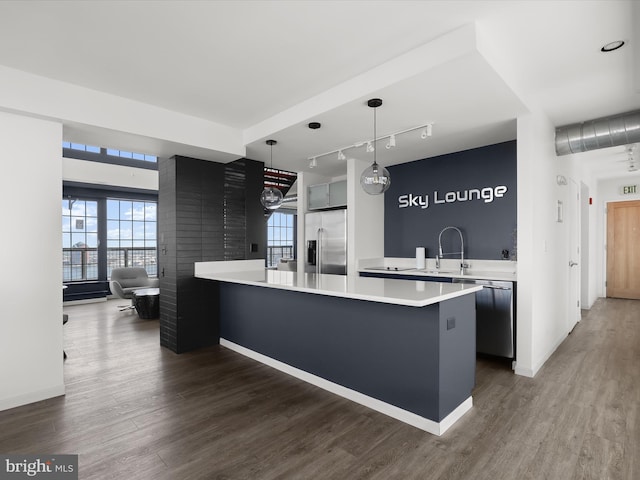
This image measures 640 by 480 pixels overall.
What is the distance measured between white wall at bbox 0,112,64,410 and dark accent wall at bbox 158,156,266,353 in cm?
131

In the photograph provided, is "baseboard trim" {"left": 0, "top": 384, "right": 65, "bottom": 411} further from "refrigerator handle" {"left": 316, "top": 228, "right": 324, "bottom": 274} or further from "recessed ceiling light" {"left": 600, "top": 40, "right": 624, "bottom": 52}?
"recessed ceiling light" {"left": 600, "top": 40, "right": 624, "bottom": 52}

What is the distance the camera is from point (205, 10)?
218 centimetres

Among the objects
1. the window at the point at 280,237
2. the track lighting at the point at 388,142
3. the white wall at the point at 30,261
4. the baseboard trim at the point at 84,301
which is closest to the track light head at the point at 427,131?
the track lighting at the point at 388,142

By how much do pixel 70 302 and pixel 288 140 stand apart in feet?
21.0

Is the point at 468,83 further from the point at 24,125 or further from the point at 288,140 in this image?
the point at 24,125

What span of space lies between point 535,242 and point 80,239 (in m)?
8.83

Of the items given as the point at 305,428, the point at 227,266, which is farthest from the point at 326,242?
the point at 305,428

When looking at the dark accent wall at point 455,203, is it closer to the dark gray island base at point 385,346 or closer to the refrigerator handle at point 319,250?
the refrigerator handle at point 319,250

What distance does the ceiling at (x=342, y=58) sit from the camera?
7.20 feet

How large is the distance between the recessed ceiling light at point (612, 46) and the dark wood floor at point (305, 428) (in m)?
2.76

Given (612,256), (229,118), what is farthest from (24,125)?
(612,256)

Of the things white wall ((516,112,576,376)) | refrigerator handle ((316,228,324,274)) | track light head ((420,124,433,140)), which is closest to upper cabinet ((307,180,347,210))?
refrigerator handle ((316,228,324,274))

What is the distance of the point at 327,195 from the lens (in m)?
5.95

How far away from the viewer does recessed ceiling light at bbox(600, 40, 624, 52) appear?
2.47 metres
